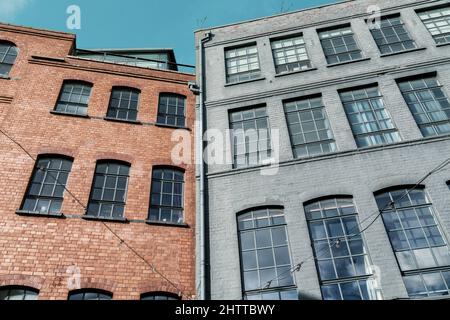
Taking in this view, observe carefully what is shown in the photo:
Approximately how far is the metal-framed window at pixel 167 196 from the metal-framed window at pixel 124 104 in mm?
2381

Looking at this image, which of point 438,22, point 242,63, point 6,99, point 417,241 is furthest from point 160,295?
point 438,22

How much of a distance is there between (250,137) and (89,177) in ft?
15.2

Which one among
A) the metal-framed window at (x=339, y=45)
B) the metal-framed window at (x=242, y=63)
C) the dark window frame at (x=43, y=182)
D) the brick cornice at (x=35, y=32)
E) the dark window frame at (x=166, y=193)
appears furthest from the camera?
the brick cornice at (x=35, y=32)

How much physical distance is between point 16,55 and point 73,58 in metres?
2.07

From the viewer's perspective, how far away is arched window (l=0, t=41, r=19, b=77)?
12.4 metres

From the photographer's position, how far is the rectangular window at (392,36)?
12.0m

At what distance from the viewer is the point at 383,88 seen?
10883mm

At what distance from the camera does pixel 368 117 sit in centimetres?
1050

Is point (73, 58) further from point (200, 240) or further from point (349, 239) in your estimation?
point (349, 239)

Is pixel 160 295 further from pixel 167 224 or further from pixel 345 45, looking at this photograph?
pixel 345 45

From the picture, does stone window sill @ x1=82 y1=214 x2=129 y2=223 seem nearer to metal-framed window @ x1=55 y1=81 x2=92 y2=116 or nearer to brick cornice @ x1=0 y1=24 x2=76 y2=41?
metal-framed window @ x1=55 y1=81 x2=92 y2=116

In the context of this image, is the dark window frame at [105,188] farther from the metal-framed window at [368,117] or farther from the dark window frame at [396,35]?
the dark window frame at [396,35]

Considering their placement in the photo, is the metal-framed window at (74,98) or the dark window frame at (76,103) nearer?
the dark window frame at (76,103)

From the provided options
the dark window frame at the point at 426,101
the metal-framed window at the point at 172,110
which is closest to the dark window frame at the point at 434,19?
the dark window frame at the point at 426,101
